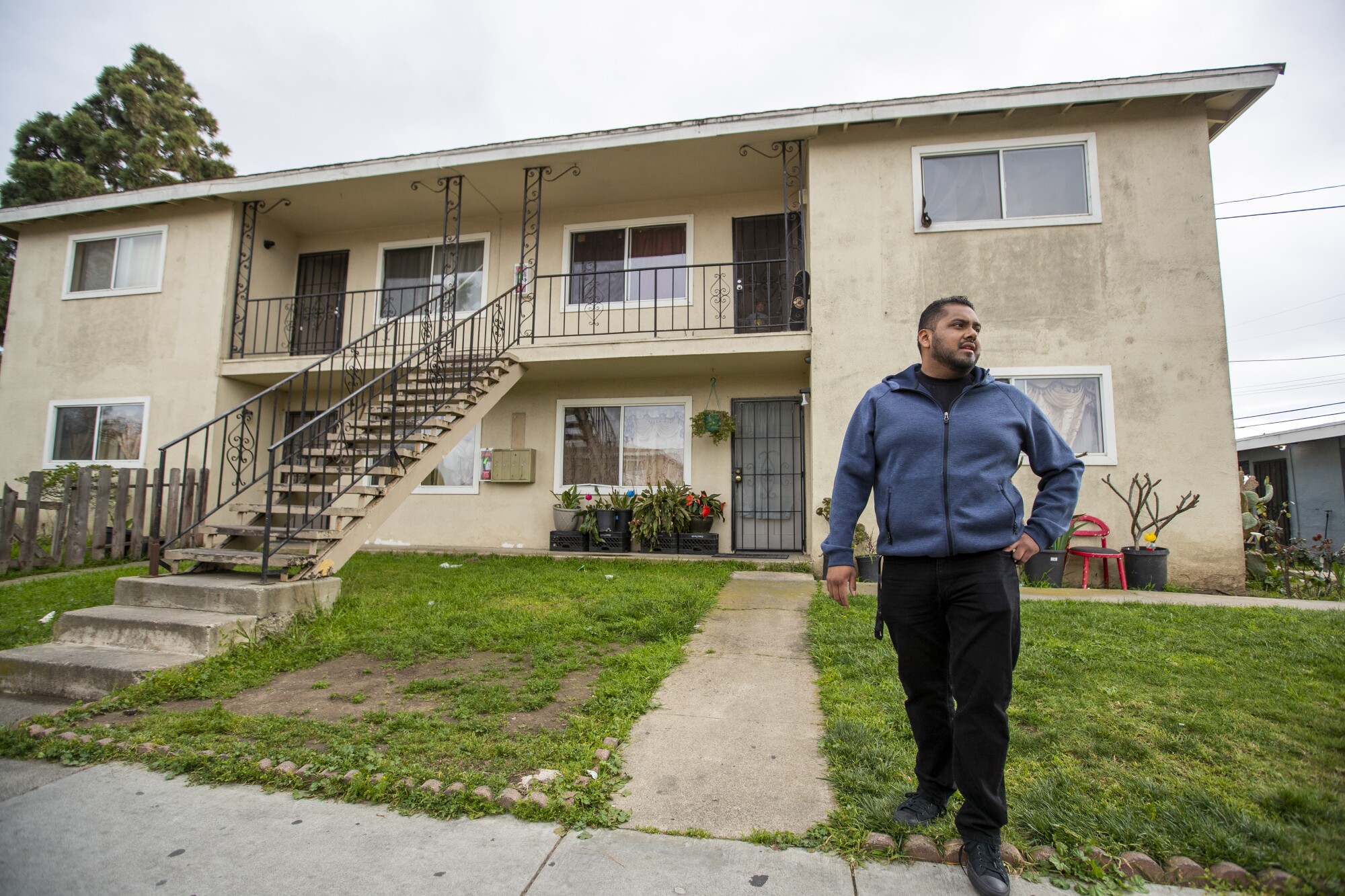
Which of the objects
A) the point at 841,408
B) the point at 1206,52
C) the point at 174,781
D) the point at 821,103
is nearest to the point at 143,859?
the point at 174,781

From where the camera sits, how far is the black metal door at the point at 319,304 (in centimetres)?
1101

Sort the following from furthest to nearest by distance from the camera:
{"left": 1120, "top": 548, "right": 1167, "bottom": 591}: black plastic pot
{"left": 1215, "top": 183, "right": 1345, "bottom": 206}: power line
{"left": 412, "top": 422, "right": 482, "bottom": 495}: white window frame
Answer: {"left": 1215, "top": 183, "right": 1345, "bottom": 206}: power line, {"left": 412, "top": 422, "right": 482, "bottom": 495}: white window frame, {"left": 1120, "top": 548, "right": 1167, "bottom": 591}: black plastic pot

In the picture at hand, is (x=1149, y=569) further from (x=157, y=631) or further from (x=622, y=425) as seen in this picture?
(x=157, y=631)

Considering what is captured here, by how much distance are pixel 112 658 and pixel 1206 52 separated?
41.7 feet

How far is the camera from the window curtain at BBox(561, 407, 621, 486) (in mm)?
10008

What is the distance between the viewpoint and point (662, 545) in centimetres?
922

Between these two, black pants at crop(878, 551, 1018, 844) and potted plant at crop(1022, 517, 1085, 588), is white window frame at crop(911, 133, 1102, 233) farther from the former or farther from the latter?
black pants at crop(878, 551, 1018, 844)

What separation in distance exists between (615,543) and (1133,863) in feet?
25.3

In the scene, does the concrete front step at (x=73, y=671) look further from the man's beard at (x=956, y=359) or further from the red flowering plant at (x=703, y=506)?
the red flowering plant at (x=703, y=506)

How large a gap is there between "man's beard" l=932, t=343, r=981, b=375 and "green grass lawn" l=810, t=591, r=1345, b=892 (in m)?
1.48

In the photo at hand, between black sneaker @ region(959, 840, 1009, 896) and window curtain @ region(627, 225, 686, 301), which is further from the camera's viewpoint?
window curtain @ region(627, 225, 686, 301)

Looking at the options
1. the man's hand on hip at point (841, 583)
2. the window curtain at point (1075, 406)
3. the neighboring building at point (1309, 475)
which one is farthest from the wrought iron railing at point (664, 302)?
the neighboring building at point (1309, 475)

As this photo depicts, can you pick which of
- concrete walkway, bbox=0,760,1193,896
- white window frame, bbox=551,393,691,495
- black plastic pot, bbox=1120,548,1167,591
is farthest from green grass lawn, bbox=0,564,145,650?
black plastic pot, bbox=1120,548,1167,591

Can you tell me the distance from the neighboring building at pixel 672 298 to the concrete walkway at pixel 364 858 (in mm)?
3633
